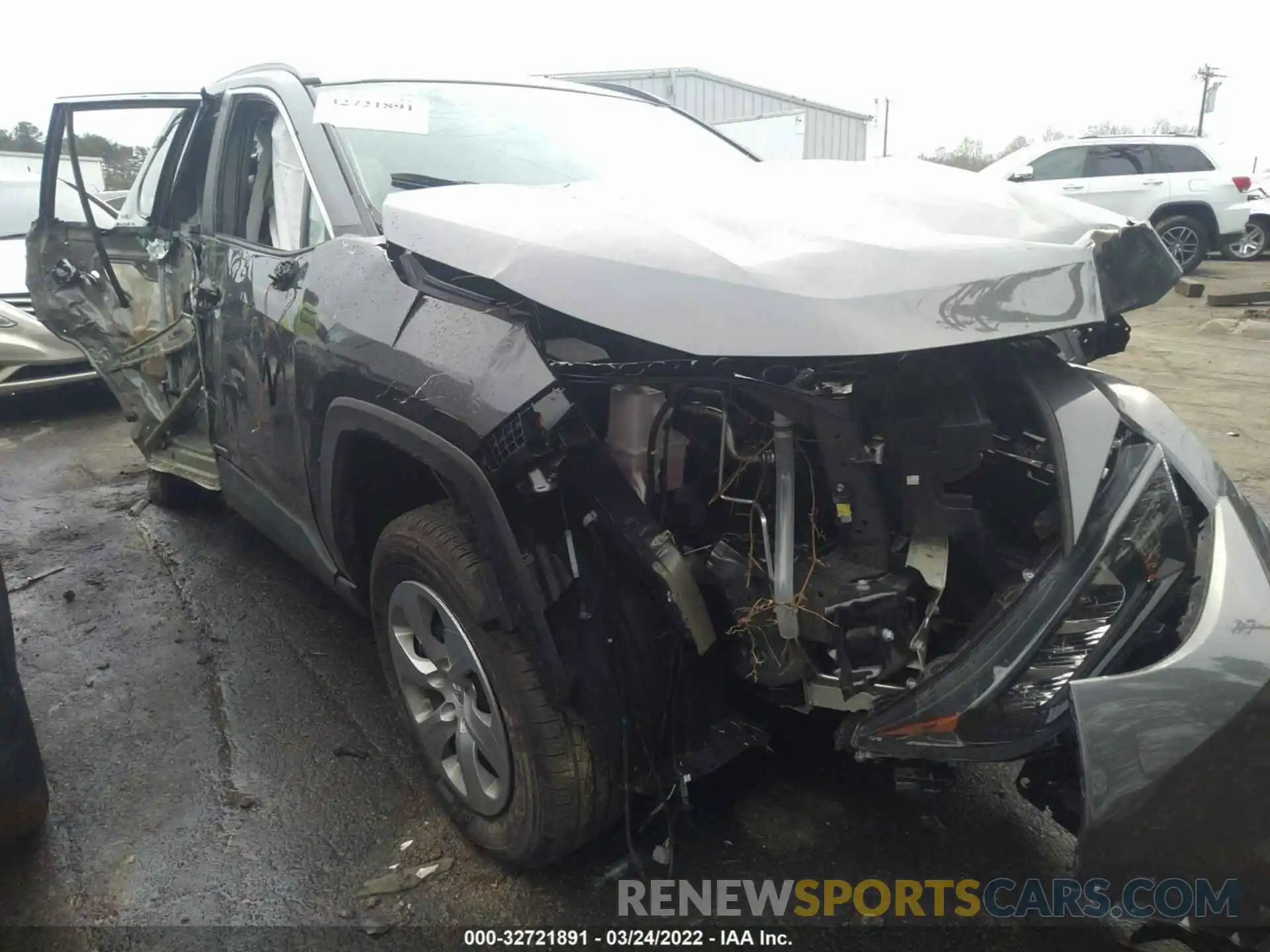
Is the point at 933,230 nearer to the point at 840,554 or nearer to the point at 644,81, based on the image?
the point at 840,554

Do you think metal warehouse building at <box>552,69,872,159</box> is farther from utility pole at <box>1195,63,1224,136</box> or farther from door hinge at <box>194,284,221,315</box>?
utility pole at <box>1195,63,1224,136</box>

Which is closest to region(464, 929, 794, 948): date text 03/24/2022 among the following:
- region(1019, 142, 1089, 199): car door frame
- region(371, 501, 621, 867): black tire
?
region(371, 501, 621, 867): black tire

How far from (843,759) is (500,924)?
3.55 feet

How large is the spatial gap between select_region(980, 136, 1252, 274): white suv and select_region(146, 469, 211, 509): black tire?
37.3 ft

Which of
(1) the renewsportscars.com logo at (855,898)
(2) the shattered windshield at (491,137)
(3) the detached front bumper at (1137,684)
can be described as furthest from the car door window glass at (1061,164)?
(1) the renewsportscars.com logo at (855,898)

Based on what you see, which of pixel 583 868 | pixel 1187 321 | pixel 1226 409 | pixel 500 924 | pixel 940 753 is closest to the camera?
pixel 940 753

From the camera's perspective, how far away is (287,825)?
93.9 inches

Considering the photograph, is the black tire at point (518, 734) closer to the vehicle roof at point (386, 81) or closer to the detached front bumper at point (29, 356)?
the vehicle roof at point (386, 81)

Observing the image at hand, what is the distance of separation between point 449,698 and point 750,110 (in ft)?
45.5

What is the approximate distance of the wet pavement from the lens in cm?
213

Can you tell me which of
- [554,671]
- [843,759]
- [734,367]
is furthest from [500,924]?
[734,367]

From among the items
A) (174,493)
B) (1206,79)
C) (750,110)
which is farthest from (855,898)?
(1206,79)

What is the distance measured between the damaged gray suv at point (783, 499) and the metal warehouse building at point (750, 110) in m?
11.8

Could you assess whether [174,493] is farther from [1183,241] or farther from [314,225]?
[1183,241]
